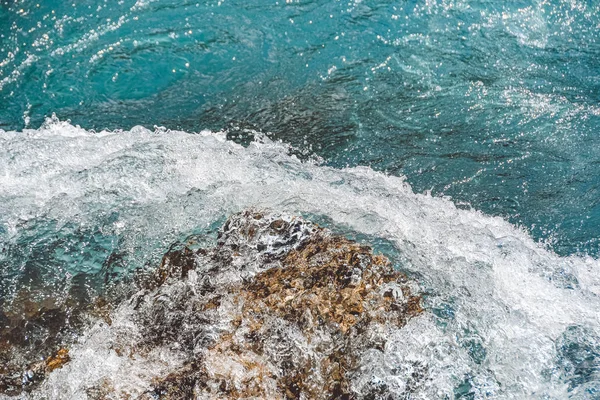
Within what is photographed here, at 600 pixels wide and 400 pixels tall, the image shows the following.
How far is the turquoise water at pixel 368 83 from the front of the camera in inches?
158

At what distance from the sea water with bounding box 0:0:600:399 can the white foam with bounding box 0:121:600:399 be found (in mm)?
13

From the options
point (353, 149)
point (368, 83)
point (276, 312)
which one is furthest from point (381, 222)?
point (368, 83)

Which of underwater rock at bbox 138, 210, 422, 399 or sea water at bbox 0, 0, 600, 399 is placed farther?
sea water at bbox 0, 0, 600, 399

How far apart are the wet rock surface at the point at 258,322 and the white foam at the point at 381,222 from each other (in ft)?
0.36

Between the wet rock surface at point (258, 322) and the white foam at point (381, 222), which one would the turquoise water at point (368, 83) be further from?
the wet rock surface at point (258, 322)

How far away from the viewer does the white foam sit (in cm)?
248

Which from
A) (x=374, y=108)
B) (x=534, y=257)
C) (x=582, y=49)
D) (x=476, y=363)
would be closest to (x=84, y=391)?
(x=476, y=363)

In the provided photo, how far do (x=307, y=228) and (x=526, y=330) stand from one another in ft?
4.21

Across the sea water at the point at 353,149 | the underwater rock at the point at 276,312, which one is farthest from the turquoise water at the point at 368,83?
the underwater rock at the point at 276,312

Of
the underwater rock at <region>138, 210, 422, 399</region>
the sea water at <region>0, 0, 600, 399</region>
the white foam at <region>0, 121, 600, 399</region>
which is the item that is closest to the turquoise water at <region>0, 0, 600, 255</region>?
the sea water at <region>0, 0, 600, 399</region>

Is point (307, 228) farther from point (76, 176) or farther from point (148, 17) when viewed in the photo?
point (148, 17)

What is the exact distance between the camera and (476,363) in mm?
2467

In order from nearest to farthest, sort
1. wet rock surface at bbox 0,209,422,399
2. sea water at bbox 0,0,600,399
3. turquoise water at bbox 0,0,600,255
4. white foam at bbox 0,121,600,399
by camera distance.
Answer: wet rock surface at bbox 0,209,422,399, white foam at bbox 0,121,600,399, sea water at bbox 0,0,600,399, turquoise water at bbox 0,0,600,255

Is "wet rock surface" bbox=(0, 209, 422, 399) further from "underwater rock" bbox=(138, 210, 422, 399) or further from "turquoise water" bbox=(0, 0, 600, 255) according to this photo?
"turquoise water" bbox=(0, 0, 600, 255)
